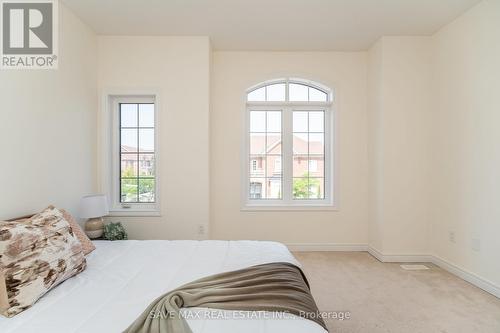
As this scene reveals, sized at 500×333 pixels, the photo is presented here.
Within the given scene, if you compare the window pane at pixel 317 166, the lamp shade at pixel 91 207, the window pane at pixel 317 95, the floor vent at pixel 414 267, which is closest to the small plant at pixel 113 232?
the lamp shade at pixel 91 207

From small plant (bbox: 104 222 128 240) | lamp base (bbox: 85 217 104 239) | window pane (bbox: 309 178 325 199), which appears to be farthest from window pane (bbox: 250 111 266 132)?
lamp base (bbox: 85 217 104 239)

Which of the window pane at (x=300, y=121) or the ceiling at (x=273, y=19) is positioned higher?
the ceiling at (x=273, y=19)

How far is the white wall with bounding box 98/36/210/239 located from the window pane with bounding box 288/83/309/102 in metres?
1.29

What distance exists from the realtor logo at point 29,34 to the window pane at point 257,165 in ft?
8.47

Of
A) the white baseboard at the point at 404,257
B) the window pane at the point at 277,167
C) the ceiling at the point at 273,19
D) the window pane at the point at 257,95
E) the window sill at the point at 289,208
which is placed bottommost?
the white baseboard at the point at 404,257

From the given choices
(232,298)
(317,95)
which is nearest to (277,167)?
(317,95)

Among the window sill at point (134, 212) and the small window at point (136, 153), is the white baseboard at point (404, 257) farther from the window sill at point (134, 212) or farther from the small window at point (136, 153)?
the small window at point (136, 153)

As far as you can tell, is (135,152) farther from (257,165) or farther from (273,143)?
(273,143)

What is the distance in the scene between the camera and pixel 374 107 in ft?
11.9

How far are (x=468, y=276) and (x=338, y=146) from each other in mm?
2058

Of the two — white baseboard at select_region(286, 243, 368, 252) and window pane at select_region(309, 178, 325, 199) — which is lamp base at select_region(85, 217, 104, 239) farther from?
window pane at select_region(309, 178, 325, 199)

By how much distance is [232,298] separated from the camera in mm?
1245

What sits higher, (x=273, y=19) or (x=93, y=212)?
(x=273, y=19)

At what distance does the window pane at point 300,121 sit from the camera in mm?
3996
